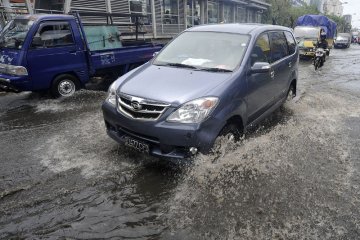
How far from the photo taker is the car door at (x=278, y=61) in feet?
18.9

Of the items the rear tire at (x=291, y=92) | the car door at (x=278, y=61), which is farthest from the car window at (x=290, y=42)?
the rear tire at (x=291, y=92)

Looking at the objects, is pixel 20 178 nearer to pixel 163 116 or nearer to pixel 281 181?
pixel 163 116

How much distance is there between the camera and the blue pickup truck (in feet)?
24.1

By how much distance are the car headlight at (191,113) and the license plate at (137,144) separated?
0.49 metres

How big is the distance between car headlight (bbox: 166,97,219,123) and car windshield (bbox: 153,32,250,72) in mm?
913

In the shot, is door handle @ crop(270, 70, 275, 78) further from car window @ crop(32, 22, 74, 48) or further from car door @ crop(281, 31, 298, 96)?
car window @ crop(32, 22, 74, 48)

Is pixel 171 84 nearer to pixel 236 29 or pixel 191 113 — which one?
pixel 191 113

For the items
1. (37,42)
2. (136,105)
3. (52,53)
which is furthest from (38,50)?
(136,105)

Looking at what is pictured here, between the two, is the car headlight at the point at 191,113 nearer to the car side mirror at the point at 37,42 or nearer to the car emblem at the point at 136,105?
the car emblem at the point at 136,105

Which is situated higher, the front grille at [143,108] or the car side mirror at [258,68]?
the car side mirror at [258,68]

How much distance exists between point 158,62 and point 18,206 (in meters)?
2.83

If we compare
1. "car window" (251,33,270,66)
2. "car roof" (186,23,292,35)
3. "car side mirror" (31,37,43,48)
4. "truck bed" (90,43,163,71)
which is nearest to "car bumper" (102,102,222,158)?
"car window" (251,33,270,66)

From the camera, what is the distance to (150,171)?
4.48 m

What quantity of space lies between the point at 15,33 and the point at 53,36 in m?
0.87
